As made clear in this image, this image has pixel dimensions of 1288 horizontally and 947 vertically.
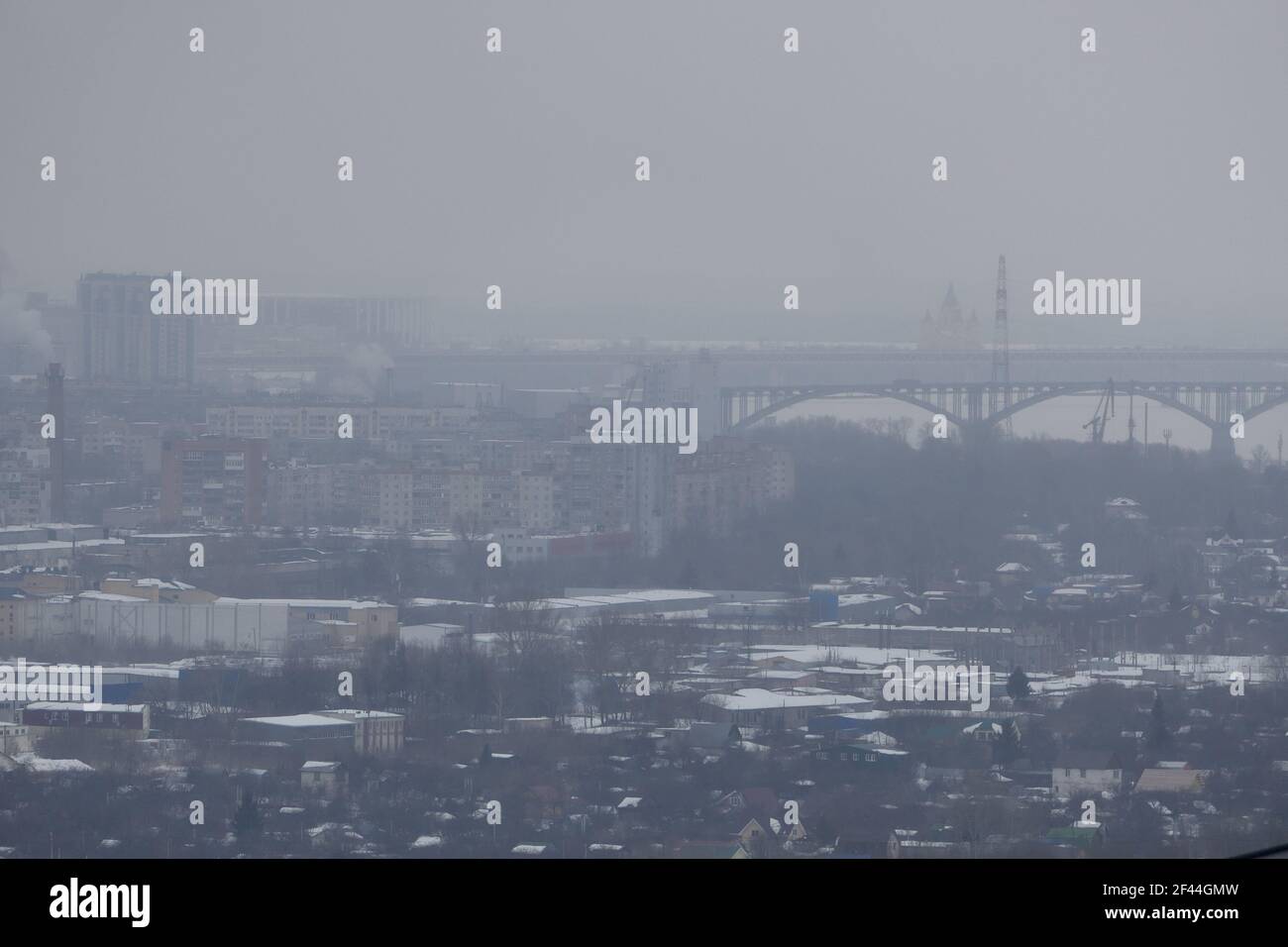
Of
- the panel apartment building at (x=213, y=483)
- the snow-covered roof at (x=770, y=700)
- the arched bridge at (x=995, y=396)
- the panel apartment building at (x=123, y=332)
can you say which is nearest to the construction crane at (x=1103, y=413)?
the arched bridge at (x=995, y=396)

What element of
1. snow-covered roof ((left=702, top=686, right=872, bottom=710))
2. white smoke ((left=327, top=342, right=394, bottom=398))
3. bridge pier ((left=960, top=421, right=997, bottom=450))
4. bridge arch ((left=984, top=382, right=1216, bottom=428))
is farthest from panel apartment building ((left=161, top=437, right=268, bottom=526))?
bridge arch ((left=984, top=382, right=1216, bottom=428))

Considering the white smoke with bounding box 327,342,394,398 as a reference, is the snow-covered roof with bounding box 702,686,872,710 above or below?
below

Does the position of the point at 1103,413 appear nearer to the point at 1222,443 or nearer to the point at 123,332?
the point at 1222,443

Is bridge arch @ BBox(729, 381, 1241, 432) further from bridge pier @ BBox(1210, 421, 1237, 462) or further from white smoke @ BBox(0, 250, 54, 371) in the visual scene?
white smoke @ BBox(0, 250, 54, 371)

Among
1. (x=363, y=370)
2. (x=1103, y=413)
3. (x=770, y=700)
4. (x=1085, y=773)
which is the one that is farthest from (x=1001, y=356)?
(x=1085, y=773)
